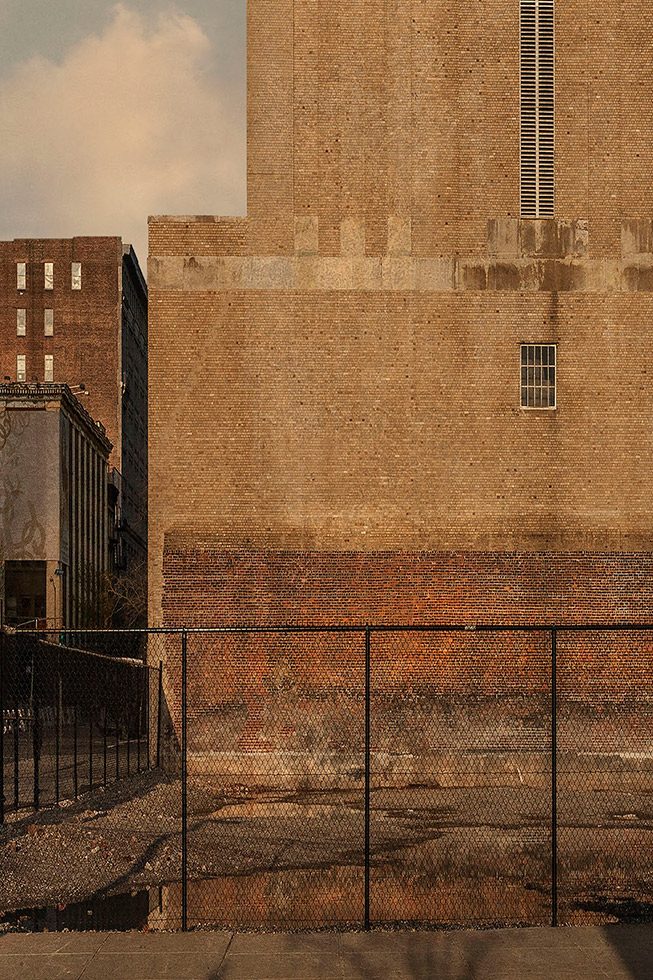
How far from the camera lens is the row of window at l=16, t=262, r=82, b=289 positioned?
97.0 meters

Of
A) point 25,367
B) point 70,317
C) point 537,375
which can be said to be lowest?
point 537,375

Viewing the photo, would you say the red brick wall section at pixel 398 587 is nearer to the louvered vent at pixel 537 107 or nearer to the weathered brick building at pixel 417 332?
the weathered brick building at pixel 417 332

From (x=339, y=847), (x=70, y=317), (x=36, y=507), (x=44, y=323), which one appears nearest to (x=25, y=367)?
(x=44, y=323)

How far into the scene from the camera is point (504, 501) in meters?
28.4

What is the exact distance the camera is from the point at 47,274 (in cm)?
9712

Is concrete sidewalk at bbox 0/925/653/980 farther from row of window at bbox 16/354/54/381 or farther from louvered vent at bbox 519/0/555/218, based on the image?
row of window at bbox 16/354/54/381

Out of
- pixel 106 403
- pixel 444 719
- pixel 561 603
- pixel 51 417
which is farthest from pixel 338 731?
pixel 106 403

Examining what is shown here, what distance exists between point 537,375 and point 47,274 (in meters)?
75.6

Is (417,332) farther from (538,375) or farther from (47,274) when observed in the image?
(47,274)

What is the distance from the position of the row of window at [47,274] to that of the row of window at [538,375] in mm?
74848

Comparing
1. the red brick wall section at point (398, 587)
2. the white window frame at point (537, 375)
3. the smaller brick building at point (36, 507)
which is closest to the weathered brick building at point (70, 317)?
the smaller brick building at point (36, 507)

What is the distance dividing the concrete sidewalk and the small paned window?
1774cm

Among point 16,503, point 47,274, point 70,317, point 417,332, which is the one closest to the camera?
point 417,332

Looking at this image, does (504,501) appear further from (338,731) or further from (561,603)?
(338,731)
